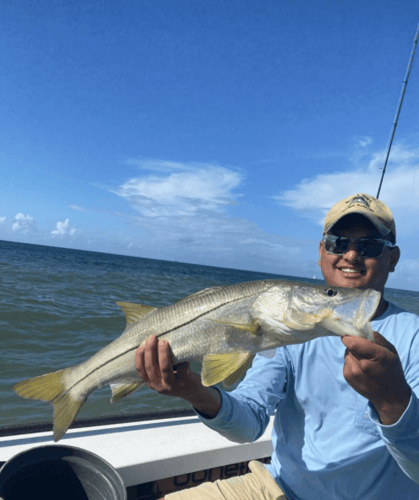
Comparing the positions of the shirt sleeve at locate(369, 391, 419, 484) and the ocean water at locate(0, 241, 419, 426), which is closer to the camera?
the shirt sleeve at locate(369, 391, 419, 484)

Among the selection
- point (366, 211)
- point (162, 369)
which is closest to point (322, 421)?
point (162, 369)

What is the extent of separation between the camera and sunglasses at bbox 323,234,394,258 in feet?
8.29

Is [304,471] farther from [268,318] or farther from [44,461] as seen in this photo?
[44,461]

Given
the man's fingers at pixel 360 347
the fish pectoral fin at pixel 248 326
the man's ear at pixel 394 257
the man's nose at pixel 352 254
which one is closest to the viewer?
the man's fingers at pixel 360 347

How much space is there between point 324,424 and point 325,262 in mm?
1106

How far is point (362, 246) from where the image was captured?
2541 millimetres

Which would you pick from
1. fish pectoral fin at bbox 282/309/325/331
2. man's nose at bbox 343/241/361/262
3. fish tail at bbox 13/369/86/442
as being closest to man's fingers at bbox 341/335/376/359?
fish pectoral fin at bbox 282/309/325/331

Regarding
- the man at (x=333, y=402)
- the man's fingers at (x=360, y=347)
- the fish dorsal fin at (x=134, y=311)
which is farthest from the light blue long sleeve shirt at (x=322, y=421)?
the fish dorsal fin at (x=134, y=311)

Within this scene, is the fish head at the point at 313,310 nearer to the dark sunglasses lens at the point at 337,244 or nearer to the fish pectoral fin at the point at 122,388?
the dark sunglasses lens at the point at 337,244

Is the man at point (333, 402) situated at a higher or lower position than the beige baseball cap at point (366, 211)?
lower

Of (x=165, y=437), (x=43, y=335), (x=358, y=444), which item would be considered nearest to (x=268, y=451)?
(x=165, y=437)

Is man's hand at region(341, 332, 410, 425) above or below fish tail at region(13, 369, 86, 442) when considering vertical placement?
above

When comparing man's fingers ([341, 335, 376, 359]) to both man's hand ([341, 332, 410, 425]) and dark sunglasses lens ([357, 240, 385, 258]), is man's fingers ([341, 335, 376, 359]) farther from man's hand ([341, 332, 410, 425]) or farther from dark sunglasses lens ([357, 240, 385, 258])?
dark sunglasses lens ([357, 240, 385, 258])

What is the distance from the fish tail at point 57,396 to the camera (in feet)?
7.07
